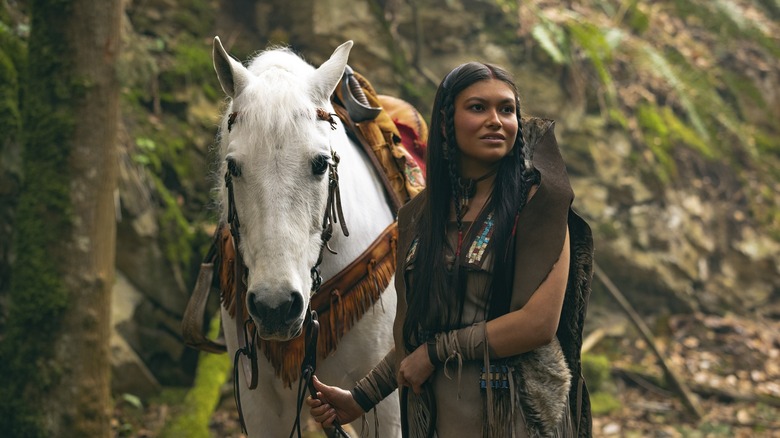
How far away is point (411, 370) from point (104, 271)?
9.96ft

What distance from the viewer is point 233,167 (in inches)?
103

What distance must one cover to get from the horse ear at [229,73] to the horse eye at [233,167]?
0.99 ft

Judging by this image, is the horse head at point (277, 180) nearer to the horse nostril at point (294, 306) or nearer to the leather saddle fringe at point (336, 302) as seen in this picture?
the horse nostril at point (294, 306)

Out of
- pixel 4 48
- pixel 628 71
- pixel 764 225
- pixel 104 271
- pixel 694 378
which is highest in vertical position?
pixel 628 71

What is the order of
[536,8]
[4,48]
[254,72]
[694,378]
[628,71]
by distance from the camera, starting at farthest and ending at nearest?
[628,71]
[536,8]
[694,378]
[4,48]
[254,72]

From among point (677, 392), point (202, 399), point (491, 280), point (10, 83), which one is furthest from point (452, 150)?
point (677, 392)

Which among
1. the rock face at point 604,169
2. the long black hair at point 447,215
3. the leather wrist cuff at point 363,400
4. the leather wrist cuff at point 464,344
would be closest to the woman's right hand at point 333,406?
the leather wrist cuff at point 363,400

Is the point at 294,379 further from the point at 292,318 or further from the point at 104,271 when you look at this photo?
the point at 104,271

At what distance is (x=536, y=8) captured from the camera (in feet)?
27.6

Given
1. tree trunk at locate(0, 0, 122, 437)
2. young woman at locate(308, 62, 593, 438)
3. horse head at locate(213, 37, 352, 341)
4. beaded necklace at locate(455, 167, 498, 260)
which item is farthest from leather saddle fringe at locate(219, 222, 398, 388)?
tree trunk at locate(0, 0, 122, 437)

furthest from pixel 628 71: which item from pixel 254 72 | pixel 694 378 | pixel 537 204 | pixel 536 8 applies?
pixel 537 204

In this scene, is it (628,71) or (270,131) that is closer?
(270,131)

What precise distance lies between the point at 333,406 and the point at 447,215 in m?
0.76

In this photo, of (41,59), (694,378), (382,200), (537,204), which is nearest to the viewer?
(537,204)
